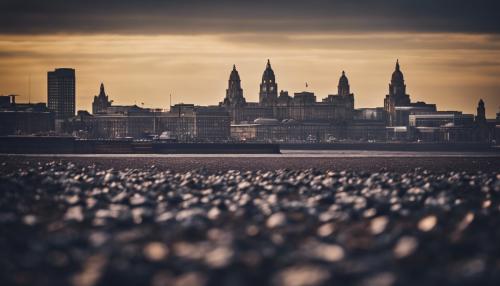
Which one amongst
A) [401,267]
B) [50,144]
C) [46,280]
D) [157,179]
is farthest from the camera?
[50,144]

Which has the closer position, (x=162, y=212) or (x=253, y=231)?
(x=253, y=231)

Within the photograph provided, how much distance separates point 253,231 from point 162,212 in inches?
341

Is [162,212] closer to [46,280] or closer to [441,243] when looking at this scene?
[441,243]

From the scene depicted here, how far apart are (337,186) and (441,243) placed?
28.5 m

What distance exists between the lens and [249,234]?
4312 cm

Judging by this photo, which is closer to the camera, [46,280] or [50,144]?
[46,280]

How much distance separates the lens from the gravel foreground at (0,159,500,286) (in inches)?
1344

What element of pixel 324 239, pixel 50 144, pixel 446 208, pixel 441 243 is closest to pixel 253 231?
pixel 324 239

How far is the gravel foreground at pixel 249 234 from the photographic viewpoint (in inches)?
1344

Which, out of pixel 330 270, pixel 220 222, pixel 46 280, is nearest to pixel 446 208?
pixel 220 222

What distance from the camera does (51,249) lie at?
3903 cm

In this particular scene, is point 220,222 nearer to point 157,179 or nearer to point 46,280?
point 46,280

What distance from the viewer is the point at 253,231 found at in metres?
43.8

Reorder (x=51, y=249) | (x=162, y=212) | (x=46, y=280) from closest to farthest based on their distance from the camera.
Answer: (x=46, y=280), (x=51, y=249), (x=162, y=212)
